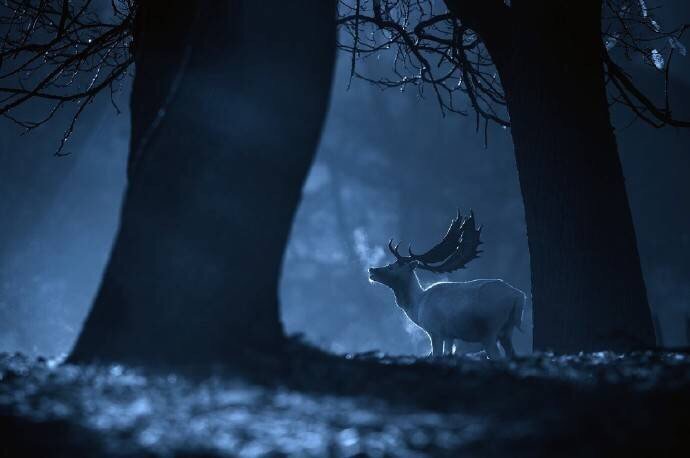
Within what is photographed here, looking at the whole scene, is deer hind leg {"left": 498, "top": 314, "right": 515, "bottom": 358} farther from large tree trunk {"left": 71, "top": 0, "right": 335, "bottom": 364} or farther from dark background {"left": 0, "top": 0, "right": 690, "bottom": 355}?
dark background {"left": 0, "top": 0, "right": 690, "bottom": 355}

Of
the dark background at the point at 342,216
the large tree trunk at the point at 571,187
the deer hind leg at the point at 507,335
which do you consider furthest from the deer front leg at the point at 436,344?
the dark background at the point at 342,216

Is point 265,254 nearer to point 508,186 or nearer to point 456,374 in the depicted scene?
point 456,374

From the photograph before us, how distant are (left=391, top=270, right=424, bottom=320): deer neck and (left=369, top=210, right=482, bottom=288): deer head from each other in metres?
0.04

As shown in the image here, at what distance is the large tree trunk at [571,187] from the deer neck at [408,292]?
18.0 feet

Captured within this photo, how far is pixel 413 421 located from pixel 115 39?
7.64 meters

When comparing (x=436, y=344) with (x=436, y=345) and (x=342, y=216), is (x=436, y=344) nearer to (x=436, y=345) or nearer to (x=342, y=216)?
(x=436, y=345)

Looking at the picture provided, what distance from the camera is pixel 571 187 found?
5887mm

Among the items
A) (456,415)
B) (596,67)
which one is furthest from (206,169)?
(596,67)

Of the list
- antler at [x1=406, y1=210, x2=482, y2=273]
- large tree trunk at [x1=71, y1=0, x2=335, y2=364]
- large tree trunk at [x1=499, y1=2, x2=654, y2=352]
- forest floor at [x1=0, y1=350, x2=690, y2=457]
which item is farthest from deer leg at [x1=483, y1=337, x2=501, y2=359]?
large tree trunk at [x1=71, y1=0, x2=335, y2=364]

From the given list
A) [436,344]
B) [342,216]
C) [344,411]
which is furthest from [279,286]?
[342,216]

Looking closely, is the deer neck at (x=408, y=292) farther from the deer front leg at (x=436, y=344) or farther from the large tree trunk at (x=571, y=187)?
the large tree trunk at (x=571, y=187)

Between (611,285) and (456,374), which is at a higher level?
(611,285)

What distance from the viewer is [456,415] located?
2.29m

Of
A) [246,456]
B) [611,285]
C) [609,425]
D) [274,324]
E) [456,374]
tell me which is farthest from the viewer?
[611,285]
